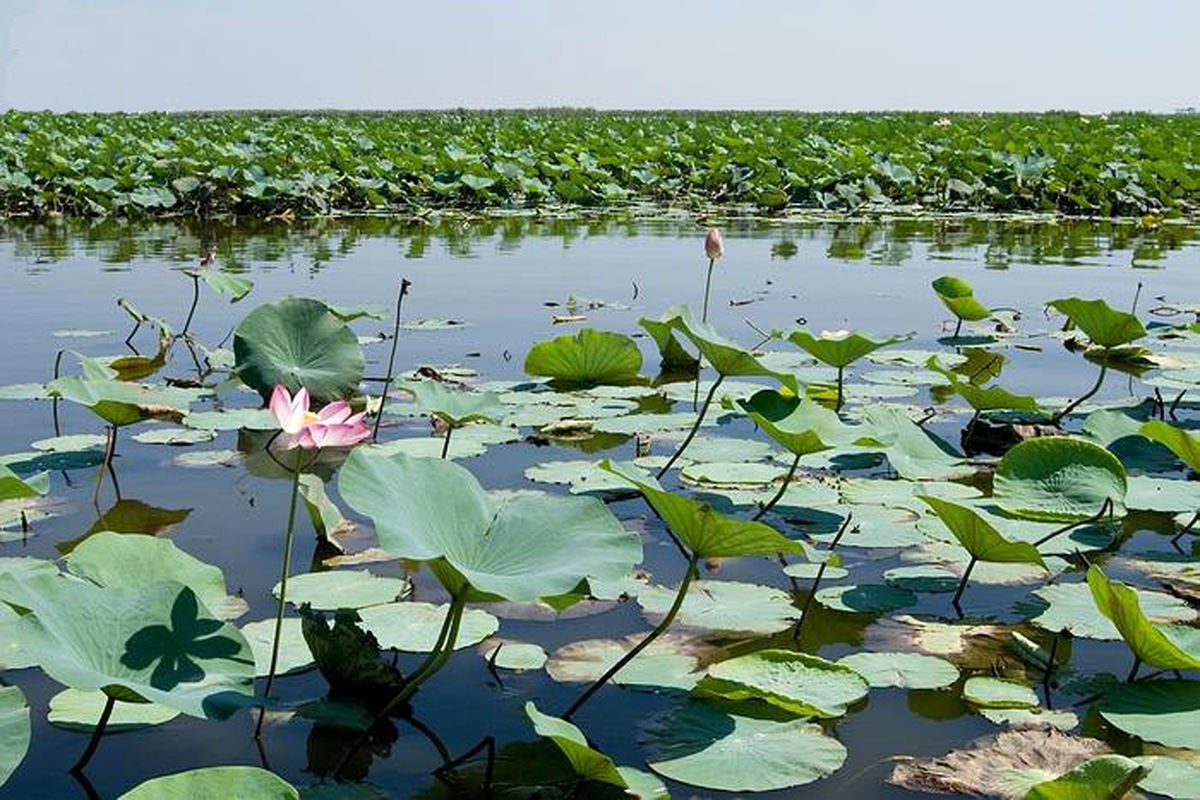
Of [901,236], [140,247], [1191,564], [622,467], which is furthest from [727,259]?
[622,467]

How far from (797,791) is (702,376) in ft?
7.68

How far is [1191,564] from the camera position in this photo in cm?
206

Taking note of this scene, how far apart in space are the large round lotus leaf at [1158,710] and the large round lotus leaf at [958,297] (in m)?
2.35

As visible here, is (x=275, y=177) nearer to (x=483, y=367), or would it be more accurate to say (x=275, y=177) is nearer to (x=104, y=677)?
(x=483, y=367)

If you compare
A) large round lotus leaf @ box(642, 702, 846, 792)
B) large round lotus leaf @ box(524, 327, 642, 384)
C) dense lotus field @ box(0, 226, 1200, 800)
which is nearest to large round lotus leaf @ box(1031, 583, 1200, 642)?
dense lotus field @ box(0, 226, 1200, 800)

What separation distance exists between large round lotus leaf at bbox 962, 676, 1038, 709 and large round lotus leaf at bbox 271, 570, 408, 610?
2.48 feet

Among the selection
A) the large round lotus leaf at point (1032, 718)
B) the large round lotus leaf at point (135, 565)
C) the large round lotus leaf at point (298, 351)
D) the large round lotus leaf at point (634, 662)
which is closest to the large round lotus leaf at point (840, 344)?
the large round lotus leaf at point (298, 351)

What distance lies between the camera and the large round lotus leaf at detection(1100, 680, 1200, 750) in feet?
4.65

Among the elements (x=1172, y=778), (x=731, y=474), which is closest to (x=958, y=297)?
(x=731, y=474)

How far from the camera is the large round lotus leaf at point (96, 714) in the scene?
4.73ft

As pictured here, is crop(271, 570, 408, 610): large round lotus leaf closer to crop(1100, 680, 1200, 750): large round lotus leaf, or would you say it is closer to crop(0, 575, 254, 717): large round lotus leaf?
crop(0, 575, 254, 717): large round lotus leaf

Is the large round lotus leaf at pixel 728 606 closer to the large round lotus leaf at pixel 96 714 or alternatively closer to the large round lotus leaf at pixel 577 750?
the large round lotus leaf at pixel 577 750

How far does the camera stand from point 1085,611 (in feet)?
5.99

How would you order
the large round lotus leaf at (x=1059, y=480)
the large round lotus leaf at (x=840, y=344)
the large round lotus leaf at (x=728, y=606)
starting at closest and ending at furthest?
the large round lotus leaf at (x=728, y=606) → the large round lotus leaf at (x=1059, y=480) → the large round lotus leaf at (x=840, y=344)
